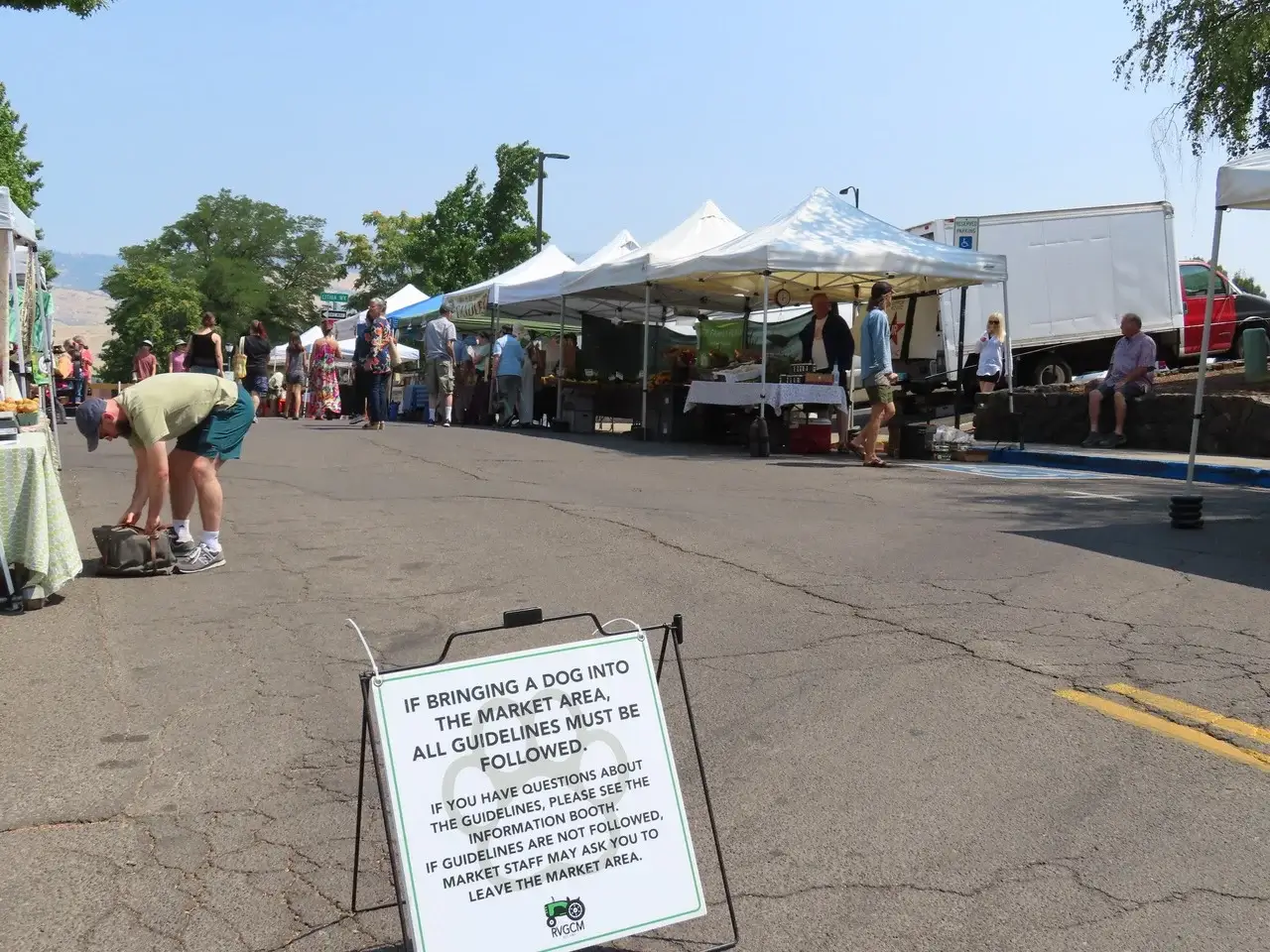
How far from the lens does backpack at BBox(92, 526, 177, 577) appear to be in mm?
7926

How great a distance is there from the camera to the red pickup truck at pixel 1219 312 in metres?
24.7

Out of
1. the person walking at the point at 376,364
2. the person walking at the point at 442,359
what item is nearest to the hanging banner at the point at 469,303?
the person walking at the point at 442,359

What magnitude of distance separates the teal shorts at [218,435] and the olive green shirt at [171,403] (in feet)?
0.16

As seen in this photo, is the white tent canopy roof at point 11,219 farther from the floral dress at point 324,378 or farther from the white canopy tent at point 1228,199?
the floral dress at point 324,378

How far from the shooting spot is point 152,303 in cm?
8638

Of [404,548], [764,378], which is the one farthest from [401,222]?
[404,548]

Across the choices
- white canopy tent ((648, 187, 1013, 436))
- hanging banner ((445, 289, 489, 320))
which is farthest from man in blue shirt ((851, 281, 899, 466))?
hanging banner ((445, 289, 489, 320))

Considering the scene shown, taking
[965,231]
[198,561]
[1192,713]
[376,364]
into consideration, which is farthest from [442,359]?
[1192,713]

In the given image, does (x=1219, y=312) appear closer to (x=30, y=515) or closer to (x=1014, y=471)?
(x=1014, y=471)

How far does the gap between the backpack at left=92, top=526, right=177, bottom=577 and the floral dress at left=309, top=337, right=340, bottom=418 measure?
17361mm

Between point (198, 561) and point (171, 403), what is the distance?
110cm

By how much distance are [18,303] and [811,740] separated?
10891mm

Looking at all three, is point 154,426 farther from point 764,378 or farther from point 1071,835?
point 764,378

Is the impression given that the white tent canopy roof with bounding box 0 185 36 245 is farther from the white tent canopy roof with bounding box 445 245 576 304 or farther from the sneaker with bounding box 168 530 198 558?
the white tent canopy roof with bounding box 445 245 576 304
